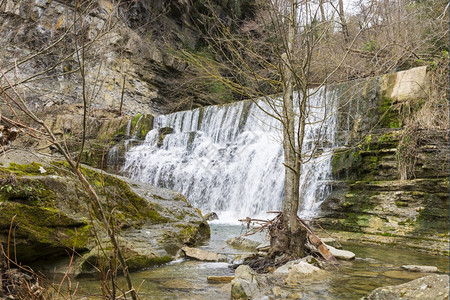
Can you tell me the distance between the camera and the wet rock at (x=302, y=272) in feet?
11.1

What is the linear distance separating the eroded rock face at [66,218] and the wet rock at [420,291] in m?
1.94

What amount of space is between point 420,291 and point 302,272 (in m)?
1.30

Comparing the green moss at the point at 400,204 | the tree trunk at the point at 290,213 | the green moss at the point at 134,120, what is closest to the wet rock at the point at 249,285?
the tree trunk at the point at 290,213

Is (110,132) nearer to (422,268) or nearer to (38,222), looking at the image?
(38,222)

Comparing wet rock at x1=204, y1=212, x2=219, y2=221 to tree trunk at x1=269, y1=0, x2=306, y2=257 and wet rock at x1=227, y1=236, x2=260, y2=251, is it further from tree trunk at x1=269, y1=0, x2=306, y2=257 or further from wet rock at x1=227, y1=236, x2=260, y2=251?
tree trunk at x1=269, y1=0, x2=306, y2=257

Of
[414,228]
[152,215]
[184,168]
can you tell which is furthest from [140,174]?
[414,228]

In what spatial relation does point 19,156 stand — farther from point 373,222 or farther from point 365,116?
point 365,116

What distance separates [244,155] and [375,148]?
4400 mm

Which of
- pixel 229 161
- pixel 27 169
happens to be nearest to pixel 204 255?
pixel 27 169

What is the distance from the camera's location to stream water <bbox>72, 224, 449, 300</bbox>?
3.10 metres

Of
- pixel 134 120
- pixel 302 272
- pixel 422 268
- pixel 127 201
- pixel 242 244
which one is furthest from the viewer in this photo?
pixel 134 120

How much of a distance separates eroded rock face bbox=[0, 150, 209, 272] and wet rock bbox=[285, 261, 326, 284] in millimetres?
1648

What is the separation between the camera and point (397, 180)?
6840 mm

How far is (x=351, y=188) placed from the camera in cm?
739
